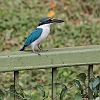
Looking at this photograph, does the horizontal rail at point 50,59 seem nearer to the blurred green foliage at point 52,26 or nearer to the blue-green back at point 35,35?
the blue-green back at point 35,35

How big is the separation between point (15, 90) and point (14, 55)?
0.21 m

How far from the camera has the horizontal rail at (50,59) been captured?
2.38 meters

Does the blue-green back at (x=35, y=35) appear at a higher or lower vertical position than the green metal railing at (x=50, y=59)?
higher

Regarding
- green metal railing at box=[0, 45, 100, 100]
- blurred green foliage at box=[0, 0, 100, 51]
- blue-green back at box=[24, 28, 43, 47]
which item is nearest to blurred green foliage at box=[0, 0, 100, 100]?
blurred green foliage at box=[0, 0, 100, 51]

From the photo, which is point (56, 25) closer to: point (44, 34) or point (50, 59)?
point (44, 34)

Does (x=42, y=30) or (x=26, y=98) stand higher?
(x=42, y=30)

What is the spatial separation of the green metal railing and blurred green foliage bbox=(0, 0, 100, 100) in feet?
11.4

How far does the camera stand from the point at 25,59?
2410 mm

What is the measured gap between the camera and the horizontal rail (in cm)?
238

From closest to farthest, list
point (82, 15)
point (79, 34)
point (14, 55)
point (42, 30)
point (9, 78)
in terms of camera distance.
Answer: point (14, 55) → point (42, 30) → point (9, 78) → point (79, 34) → point (82, 15)

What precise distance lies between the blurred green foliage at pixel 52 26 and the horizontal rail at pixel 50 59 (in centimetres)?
349

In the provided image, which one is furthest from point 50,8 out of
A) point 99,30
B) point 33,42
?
point 33,42

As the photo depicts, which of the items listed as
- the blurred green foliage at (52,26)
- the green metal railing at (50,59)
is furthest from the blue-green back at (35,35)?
the blurred green foliage at (52,26)

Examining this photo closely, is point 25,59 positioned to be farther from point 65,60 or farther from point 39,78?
point 39,78
